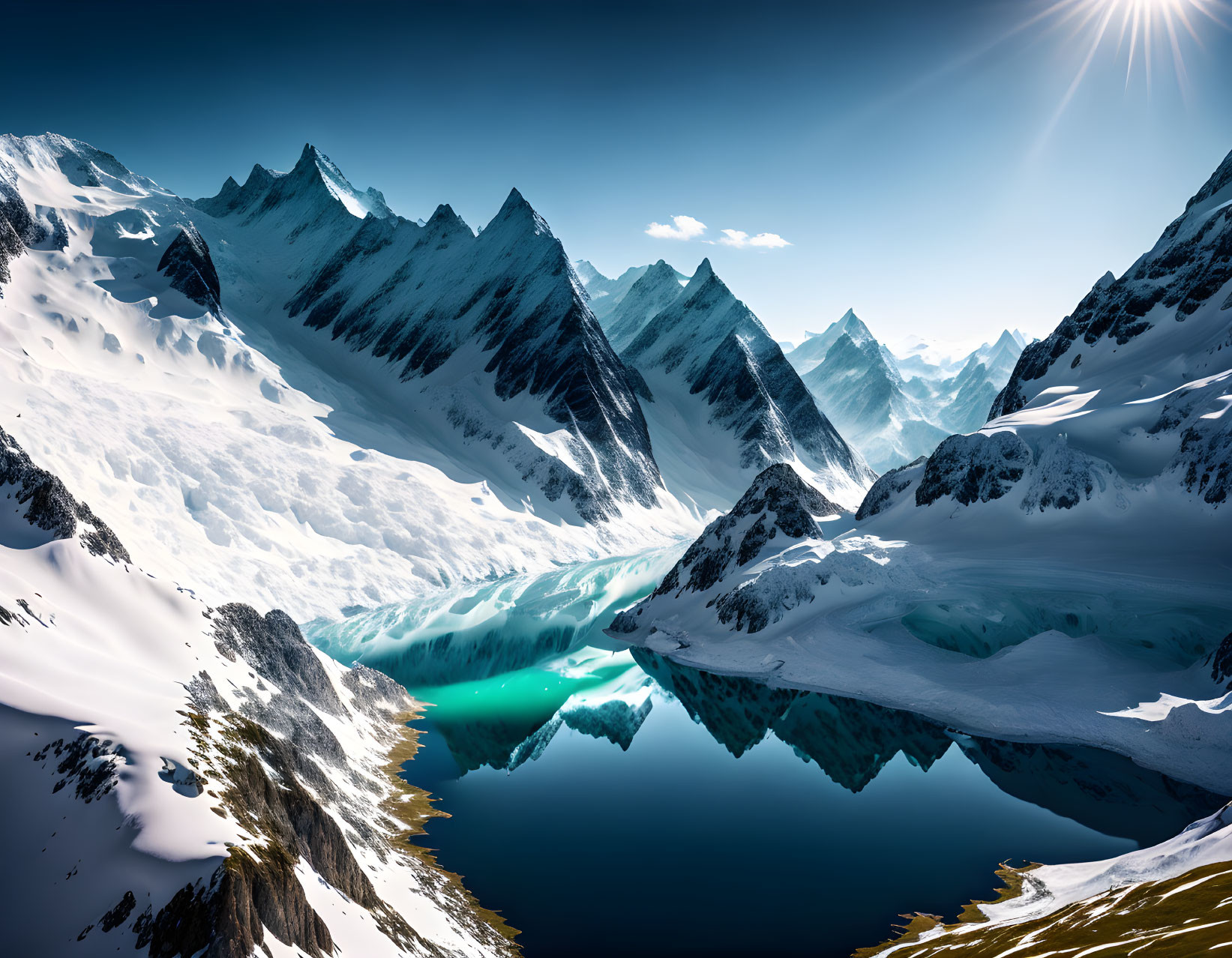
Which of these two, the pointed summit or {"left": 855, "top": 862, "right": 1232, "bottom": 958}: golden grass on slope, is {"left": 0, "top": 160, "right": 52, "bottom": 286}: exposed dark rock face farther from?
{"left": 855, "top": 862, "right": 1232, "bottom": 958}: golden grass on slope

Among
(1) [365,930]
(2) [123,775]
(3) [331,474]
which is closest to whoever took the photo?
(2) [123,775]

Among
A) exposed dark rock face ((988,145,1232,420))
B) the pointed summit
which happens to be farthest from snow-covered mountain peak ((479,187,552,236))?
exposed dark rock face ((988,145,1232,420))

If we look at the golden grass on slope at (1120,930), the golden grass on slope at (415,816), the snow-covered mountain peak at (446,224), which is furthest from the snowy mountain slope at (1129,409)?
the snow-covered mountain peak at (446,224)

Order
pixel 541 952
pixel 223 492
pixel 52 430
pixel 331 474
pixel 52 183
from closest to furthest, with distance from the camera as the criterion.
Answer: pixel 541 952, pixel 52 430, pixel 223 492, pixel 331 474, pixel 52 183

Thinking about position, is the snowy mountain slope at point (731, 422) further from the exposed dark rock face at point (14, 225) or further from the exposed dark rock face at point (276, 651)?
the exposed dark rock face at point (276, 651)

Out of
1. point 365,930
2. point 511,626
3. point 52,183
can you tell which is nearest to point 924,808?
point 365,930

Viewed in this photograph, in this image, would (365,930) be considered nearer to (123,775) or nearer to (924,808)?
(123,775)
